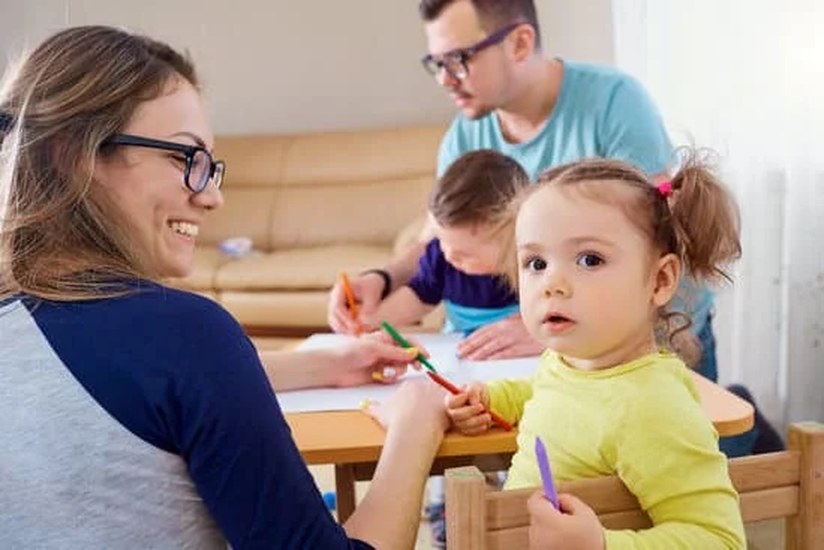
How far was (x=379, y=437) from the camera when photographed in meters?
1.18

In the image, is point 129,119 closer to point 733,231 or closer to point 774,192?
point 733,231

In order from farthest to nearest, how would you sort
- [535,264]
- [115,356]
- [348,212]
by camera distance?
[348,212], [535,264], [115,356]

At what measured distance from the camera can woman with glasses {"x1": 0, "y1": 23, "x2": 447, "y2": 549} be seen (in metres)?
0.81

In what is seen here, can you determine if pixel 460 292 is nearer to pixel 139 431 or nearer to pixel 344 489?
pixel 344 489

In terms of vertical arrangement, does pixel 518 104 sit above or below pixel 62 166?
below

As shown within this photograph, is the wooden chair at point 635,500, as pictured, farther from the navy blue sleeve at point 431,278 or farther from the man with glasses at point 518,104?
the navy blue sleeve at point 431,278

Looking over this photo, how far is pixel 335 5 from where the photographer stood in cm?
459

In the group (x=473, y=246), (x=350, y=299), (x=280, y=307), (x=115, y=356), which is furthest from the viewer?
(x=280, y=307)

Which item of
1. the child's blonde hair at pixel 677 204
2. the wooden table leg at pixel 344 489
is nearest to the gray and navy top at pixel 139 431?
the child's blonde hair at pixel 677 204

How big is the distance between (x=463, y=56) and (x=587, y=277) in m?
1.07

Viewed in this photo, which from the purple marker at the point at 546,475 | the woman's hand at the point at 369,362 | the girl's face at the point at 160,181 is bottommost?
the woman's hand at the point at 369,362

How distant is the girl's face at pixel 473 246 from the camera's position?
171 cm

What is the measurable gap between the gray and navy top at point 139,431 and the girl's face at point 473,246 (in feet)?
2.96

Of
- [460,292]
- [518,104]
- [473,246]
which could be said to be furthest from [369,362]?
[518,104]
